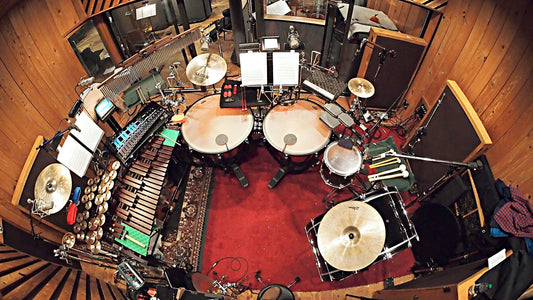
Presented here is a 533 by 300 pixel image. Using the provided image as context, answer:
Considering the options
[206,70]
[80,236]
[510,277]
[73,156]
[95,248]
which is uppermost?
[206,70]

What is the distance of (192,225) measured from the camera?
4.75 meters

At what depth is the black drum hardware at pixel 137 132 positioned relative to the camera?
13.9 feet

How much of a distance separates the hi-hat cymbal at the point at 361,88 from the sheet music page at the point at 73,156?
13.3ft

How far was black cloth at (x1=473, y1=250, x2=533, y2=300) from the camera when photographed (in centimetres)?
262

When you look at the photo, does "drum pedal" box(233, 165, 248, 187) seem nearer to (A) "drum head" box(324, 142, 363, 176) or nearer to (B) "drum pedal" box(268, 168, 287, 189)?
(B) "drum pedal" box(268, 168, 287, 189)

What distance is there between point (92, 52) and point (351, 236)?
590cm

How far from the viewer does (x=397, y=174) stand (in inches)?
166

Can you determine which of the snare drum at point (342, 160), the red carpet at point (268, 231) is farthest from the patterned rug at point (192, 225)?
the snare drum at point (342, 160)

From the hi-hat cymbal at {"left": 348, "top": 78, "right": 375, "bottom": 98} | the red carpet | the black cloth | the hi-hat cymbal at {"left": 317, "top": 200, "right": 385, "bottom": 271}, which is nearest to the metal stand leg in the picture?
the red carpet

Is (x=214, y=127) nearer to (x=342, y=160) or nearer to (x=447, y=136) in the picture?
(x=342, y=160)

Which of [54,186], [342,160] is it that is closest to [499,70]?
[342,160]

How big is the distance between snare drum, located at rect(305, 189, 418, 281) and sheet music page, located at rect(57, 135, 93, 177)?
10.1ft

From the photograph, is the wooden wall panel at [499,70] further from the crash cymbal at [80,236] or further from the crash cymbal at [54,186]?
the crash cymbal at [80,236]

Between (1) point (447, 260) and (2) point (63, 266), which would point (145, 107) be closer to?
(2) point (63, 266)
